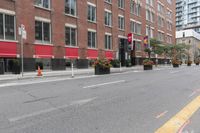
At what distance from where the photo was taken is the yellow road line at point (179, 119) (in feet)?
16.9

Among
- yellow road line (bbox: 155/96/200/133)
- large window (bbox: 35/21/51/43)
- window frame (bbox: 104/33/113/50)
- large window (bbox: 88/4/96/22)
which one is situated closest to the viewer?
yellow road line (bbox: 155/96/200/133)

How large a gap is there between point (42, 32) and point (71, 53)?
4719mm

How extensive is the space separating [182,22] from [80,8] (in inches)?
4871

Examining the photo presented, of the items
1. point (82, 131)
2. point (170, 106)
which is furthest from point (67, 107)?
point (170, 106)

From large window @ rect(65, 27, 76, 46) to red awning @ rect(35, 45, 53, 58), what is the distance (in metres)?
3.13

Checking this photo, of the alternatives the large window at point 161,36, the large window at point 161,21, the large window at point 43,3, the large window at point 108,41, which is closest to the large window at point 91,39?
the large window at point 108,41

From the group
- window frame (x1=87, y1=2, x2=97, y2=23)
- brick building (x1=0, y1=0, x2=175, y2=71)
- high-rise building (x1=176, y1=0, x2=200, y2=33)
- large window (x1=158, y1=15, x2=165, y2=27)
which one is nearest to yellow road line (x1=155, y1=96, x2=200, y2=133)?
brick building (x1=0, y1=0, x2=175, y2=71)

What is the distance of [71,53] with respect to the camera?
28.7 meters

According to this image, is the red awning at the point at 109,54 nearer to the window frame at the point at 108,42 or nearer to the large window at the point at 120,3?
the window frame at the point at 108,42

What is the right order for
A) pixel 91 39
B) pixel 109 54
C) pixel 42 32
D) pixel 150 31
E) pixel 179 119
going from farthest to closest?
pixel 150 31 → pixel 109 54 → pixel 91 39 → pixel 42 32 → pixel 179 119

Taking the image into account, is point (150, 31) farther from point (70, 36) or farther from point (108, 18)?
point (70, 36)

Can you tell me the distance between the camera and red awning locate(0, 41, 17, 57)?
69.4ft

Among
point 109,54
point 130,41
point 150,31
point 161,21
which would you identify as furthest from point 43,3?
point 161,21

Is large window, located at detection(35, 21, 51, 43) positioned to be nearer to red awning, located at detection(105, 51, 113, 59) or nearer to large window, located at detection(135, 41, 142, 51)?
red awning, located at detection(105, 51, 113, 59)
